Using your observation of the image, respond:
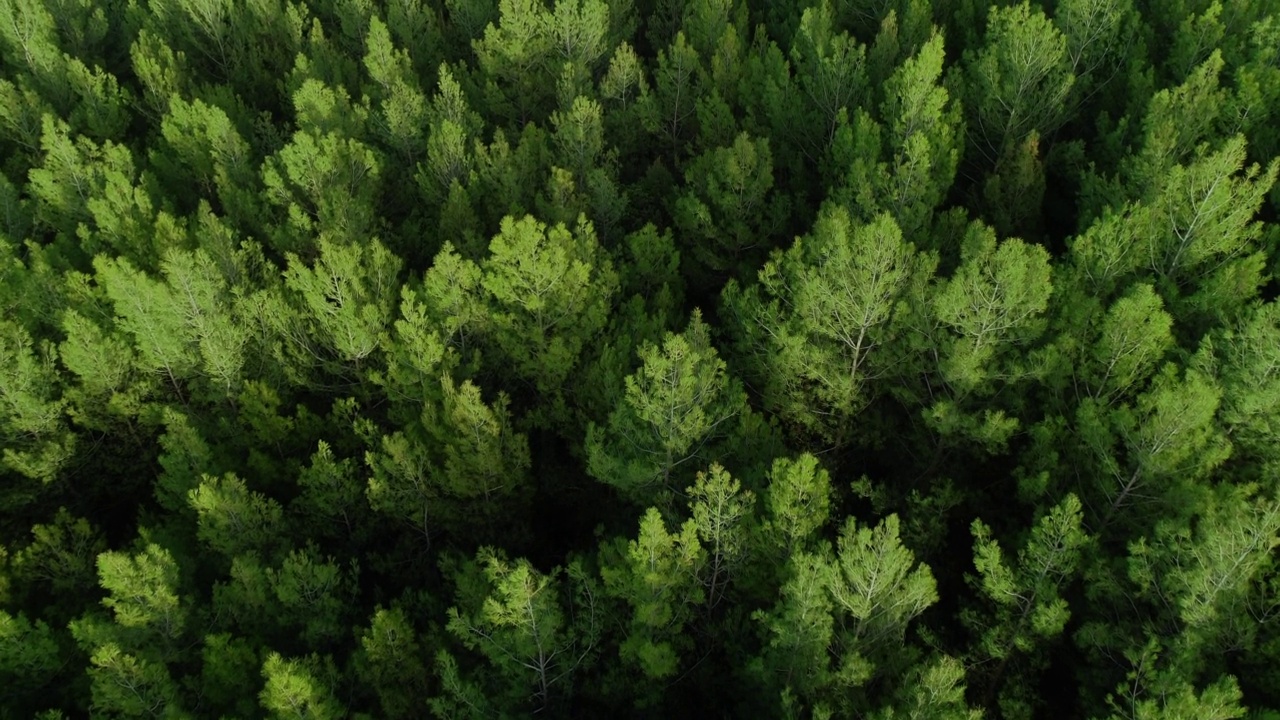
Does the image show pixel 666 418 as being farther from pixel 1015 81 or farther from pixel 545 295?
pixel 1015 81

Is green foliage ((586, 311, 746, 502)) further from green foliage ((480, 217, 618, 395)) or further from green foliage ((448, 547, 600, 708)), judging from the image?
green foliage ((480, 217, 618, 395))

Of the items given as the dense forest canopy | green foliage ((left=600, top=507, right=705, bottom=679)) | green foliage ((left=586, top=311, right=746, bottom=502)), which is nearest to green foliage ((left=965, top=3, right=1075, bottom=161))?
the dense forest canopy

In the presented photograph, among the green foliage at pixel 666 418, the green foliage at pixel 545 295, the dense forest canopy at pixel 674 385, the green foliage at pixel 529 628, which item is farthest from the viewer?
the green foliage at pixel 545 295

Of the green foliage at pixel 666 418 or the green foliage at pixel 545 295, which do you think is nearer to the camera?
→ the green foliage at pixel 666 418

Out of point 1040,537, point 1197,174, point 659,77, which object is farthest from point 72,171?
point 1197,174

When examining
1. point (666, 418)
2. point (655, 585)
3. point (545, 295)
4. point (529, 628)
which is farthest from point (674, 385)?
point (529, 628)

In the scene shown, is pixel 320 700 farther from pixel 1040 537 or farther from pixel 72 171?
pixel 72 171

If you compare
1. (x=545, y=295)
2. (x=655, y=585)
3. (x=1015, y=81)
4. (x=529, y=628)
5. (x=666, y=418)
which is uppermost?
(x=1015, y=81)

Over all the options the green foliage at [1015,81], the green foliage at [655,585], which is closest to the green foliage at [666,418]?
the green foliage at [655,585]

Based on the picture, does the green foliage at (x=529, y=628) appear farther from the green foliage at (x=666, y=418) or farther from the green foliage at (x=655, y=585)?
the green foliage at (x=666, y=418)
